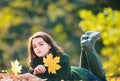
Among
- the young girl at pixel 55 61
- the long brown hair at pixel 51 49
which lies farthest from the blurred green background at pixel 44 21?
the long brown hair at pixel 51 49

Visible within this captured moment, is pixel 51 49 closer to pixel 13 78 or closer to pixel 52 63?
pixel 52 63

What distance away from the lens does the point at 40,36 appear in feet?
10.5

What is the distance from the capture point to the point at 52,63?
10.1ft

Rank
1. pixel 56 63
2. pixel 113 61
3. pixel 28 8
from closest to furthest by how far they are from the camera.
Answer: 1. pixel 56 63
2. pixel 113 61
3. pixel 28 8

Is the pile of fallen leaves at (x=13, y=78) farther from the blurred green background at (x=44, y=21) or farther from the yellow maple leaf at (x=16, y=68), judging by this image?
the blurred green background at (x=44, y=21)

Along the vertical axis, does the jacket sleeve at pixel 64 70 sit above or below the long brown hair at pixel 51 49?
below

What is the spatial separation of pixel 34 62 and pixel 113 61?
14.0ft

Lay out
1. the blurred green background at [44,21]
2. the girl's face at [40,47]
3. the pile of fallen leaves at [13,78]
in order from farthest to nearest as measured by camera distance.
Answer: the blurred green background at [44,21]
the girl's face at [40,47]
the pile of fallen leaves at [13,78]

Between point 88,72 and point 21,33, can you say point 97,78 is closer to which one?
point 88,72

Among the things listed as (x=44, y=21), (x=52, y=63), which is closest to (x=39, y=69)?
(x=52, y=63)

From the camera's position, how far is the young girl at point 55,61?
10.2 feet

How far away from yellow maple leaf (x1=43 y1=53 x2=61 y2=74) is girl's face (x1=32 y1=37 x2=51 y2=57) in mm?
51

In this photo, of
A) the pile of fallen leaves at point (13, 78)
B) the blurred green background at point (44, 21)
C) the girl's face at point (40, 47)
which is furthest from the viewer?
the blurred green background at point (44, 21)

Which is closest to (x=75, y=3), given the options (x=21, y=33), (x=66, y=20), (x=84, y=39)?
(x=66, y=20)
